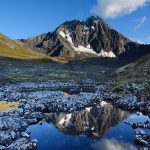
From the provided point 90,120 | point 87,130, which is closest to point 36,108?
point 90,120

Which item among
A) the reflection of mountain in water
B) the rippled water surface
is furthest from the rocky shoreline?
the reflection of mountain in water

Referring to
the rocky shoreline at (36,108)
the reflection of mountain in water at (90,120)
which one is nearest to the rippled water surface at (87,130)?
the reflection of mountain in water at (90,120)

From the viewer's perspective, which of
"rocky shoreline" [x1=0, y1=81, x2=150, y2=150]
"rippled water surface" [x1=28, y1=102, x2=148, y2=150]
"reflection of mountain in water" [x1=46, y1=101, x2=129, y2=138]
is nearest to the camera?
"rocky shoreline" [x1=0, y1=81, x2=150, y2=150]

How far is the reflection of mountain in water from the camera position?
24.8 meters

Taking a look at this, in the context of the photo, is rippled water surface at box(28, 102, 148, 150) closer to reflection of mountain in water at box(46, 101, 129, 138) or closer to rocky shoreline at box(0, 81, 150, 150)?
reflection of mountain in water at box(46, 101, 129, 138)

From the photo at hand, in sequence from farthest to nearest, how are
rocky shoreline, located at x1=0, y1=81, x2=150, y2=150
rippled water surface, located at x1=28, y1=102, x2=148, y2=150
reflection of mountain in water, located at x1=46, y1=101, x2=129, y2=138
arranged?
reflection of mountain in water, located at x1=46, y1=101, x2=129, y2=138 < rippled water surface, located at x1=28, y1=102, x2=148, y2=150 < rocky shoreline, located at x1=0, y1=81, x2=150, y2=150

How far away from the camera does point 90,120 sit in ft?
93.1

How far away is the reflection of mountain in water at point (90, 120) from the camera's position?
24.8 metres

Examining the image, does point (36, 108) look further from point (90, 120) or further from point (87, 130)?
point (87, 130)

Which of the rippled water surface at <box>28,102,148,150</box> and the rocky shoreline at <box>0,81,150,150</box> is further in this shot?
the rippled water surface at <box>28,102,148,150</box>

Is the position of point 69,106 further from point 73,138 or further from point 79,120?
point 73,138

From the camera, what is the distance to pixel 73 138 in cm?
2275

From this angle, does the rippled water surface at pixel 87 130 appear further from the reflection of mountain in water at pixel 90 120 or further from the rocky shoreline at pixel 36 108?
the rocky shoreline at pixel 36 108

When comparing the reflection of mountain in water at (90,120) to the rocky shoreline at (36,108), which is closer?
the rocky shoreline at (36,108)
